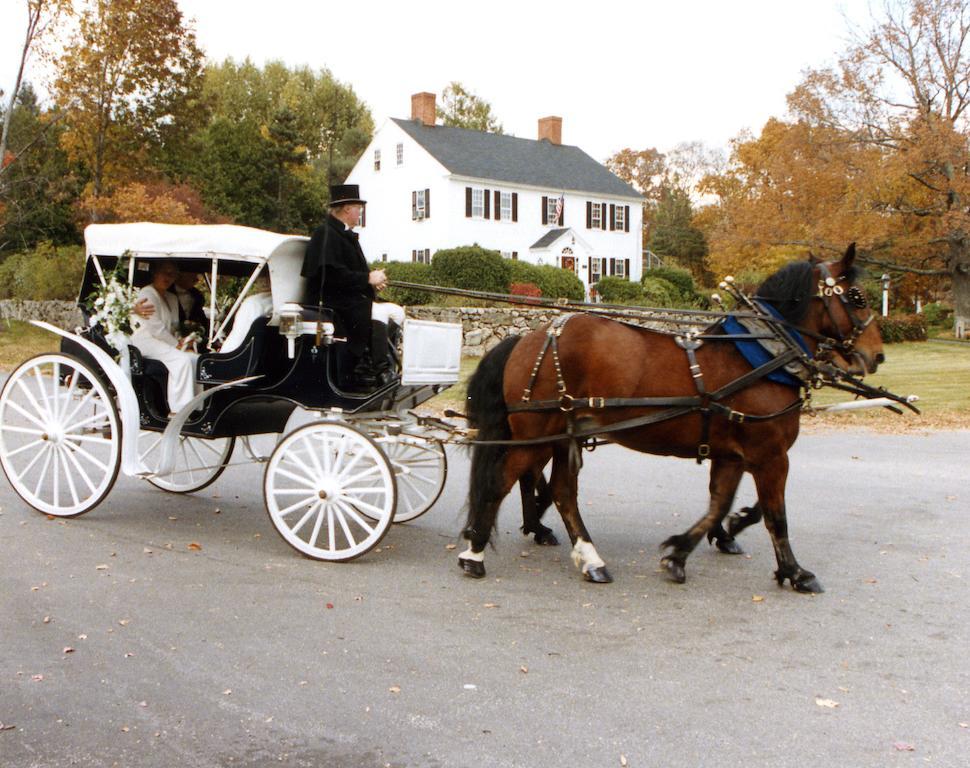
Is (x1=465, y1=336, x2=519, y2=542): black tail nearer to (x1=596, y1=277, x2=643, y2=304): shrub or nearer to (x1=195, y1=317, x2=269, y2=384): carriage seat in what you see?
(x1=195, y1=317, x2=269, y2=384): carriage seat

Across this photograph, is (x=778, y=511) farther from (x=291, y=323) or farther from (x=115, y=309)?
(x=115, y=309)

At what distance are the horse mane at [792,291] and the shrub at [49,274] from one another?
2850cm

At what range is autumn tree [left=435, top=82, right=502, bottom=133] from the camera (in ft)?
235

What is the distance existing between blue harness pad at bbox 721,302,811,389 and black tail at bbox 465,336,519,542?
4.67ft

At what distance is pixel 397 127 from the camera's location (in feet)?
160

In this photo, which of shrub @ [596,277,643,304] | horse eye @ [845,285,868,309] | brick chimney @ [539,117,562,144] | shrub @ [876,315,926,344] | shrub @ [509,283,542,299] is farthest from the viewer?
brick chimney @ [539,117,562,144]

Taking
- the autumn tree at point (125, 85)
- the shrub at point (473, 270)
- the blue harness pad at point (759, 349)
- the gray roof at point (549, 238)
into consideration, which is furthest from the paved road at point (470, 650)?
the gray roof at point (549, 238)

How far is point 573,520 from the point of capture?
6.31 metres

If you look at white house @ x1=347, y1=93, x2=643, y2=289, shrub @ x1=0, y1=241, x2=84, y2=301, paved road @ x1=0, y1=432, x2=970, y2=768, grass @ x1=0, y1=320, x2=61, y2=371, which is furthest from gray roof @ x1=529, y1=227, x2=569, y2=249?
paved road @ x1=0, y1=432, x2=970, y2=768

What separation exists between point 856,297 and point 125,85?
87.7 ft

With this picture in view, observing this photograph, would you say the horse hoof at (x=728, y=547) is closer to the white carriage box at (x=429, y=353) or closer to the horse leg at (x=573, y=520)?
the horse leg at (x=573, y=520)

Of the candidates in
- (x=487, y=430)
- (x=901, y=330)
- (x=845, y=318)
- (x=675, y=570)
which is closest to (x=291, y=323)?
(x=487, y=430)

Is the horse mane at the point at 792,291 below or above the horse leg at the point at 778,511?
above

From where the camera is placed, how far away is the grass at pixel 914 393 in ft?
46.9
